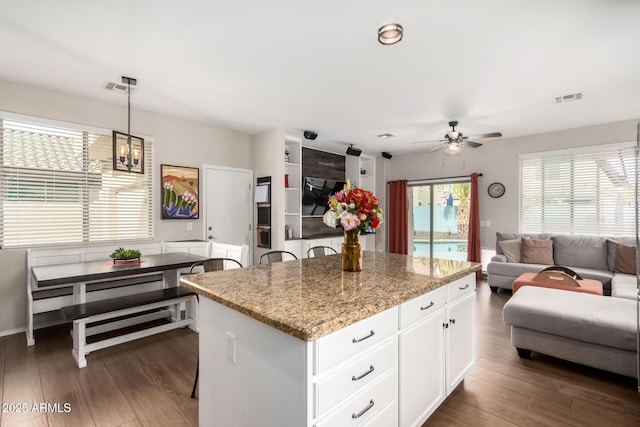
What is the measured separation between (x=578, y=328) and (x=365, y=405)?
7.20 ft

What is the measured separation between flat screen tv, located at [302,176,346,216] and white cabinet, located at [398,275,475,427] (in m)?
4.12

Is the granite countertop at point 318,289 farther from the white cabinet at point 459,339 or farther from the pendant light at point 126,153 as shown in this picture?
the pendant light at point 126,153

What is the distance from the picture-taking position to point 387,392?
4.87 ft

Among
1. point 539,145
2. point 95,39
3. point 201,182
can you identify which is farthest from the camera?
point 539,145

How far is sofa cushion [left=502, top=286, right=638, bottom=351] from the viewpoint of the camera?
234 cm

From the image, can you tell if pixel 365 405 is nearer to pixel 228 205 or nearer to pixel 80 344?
pixel 80 344

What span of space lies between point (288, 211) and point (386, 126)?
226cm

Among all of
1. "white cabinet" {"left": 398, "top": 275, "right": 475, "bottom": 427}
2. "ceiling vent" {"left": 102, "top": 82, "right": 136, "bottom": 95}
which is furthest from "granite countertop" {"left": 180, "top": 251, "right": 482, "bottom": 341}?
"ceiling vent" {"left": 102, "top": 82, "right": 136, "bottom": 95}

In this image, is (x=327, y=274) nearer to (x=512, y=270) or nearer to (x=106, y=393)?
(x=106, y=393)

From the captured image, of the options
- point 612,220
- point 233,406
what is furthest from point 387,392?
point 612,220

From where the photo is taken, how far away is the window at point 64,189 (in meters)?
3.39

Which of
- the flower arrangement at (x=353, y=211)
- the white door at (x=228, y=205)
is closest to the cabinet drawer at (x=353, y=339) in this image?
the flower arrangement at (x=353, y=211)

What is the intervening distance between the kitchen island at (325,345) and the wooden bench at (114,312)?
1.62m

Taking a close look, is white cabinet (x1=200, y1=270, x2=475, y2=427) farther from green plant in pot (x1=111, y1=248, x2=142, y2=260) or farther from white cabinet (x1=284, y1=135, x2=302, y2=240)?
white cabinet (x1=284, y1=135, x2=302, y2=240)
